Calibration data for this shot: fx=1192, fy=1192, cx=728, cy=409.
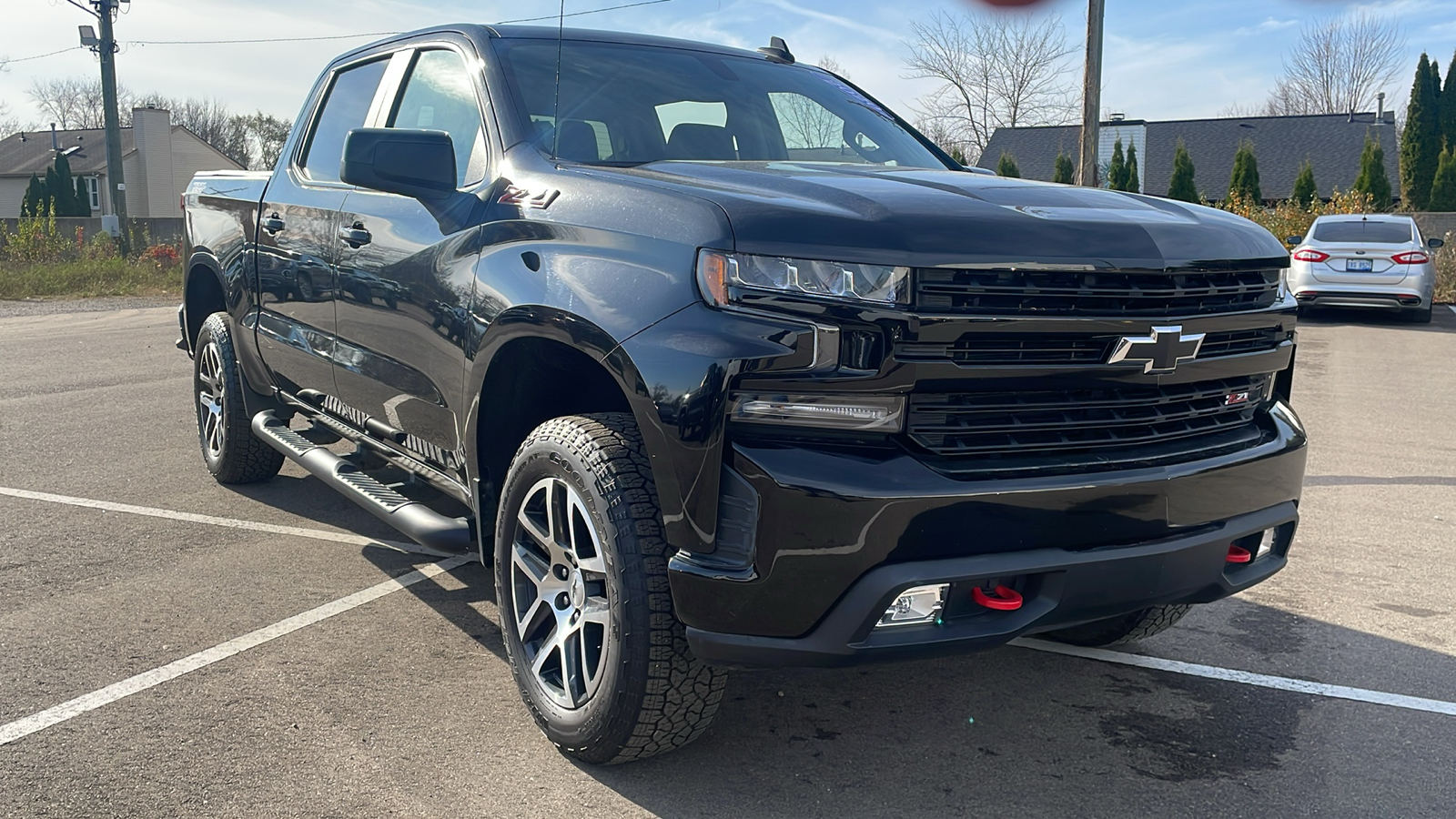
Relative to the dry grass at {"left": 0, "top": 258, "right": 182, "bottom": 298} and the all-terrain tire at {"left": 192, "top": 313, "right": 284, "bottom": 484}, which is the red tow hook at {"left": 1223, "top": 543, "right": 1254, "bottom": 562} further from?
the dry grass at {"left": 0, "top": 258, "right": 182, "bottom": 298}

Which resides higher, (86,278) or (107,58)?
(107,58)

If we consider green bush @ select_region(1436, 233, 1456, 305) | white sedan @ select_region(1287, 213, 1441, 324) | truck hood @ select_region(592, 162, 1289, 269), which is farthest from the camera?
green bush @ select_region(1436, 233, 1456, 305)

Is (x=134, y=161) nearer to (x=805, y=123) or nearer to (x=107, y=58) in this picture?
(x=107, y=58)

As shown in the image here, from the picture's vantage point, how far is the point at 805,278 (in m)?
2.53

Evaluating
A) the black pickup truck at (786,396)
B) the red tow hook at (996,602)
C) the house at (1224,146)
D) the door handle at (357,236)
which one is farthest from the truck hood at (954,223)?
the house at (1224,146)

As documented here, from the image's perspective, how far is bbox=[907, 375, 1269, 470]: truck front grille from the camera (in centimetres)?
256

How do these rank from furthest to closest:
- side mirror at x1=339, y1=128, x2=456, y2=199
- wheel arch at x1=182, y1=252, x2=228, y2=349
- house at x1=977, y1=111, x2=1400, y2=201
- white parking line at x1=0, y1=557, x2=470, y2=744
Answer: house at x1=977, y1=111, x2=1400, y2=201
wheel arch at x1=182, y1=252, x2=228, y2=349
side mirror at x1=339, y1=128, x2=456, y2=199
white parking line at x1=0, y1=557, x2=470, y2=744

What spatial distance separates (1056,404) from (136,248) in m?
27.5

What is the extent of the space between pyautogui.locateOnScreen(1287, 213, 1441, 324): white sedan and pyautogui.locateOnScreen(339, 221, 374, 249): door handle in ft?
46.6

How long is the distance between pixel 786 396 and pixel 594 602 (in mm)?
804

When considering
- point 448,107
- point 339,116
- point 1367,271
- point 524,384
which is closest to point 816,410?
point 524,384

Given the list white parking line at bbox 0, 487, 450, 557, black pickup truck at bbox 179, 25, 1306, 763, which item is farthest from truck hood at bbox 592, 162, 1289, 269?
white parking line at bbox 0, 487, 450, 557

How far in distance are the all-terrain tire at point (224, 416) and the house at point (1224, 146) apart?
133 feet

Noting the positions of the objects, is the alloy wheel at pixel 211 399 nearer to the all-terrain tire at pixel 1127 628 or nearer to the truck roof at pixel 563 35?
the truck roof at pixel 563 35
